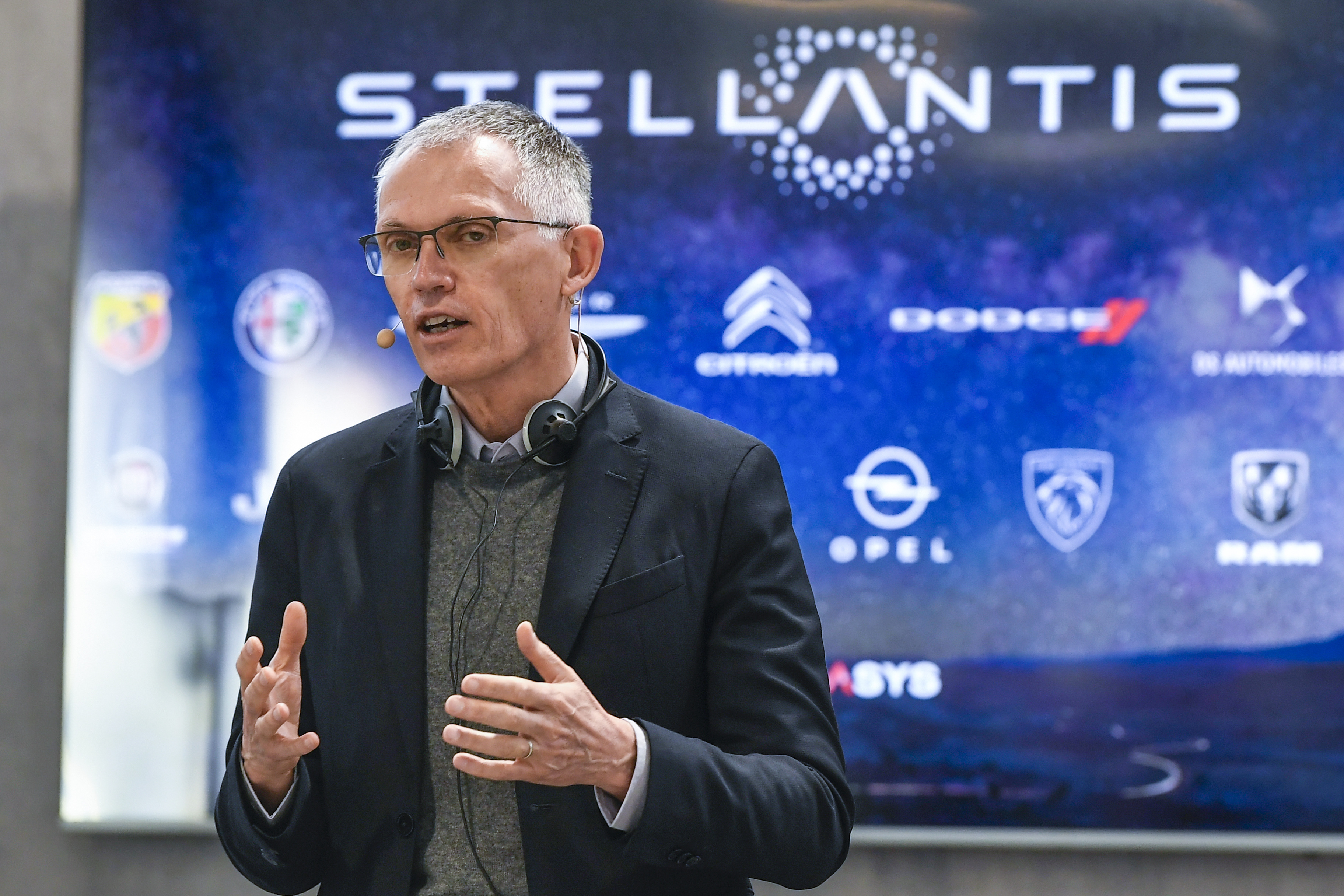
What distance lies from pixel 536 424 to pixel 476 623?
275 millimetres

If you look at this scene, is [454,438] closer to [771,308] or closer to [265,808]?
[265,808]

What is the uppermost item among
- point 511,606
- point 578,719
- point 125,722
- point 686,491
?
point 686,491

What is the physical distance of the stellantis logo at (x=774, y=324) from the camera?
309cm

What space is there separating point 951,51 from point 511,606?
2.18 m

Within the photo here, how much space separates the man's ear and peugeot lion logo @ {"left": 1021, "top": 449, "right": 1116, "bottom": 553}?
1723 mm

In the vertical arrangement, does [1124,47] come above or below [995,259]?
above

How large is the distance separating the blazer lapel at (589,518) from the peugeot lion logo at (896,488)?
1.52 metres

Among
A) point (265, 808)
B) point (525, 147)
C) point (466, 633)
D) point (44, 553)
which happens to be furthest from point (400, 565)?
point (44, 553)

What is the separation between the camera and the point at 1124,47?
3.04 m

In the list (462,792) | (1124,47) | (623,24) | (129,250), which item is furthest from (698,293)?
(462,792)

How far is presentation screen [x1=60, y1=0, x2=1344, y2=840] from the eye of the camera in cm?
298

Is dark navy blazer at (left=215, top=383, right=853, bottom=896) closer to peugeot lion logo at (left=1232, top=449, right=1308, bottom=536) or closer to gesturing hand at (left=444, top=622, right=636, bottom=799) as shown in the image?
gesturing hand at (left=444, top=622, right=636, bottom=799)

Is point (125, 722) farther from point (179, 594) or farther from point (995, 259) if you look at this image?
point (995, 259)

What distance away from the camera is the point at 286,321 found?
3207 mm
